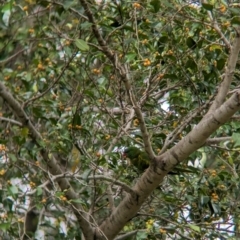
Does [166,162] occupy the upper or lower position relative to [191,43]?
lower

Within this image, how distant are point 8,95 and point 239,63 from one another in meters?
1.24

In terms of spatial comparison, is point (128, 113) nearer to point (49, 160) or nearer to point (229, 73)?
point (49, 160)

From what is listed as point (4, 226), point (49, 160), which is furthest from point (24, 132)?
point (4, 226)

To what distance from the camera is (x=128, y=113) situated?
3342 mm

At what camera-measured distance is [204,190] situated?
333 centimetres

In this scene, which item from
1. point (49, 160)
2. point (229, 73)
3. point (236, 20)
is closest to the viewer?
point (236, 20)

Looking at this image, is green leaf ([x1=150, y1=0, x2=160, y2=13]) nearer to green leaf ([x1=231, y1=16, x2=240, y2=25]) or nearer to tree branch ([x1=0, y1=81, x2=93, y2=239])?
green leaf ([x1=231, y1=16, x2=240, y2=25])

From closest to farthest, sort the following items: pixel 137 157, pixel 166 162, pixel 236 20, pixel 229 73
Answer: pixel 236 20 → pixel 229 73 → pixel 166 162 → pixel 137 157

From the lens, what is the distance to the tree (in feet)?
9.03

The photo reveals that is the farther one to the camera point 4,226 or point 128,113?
point 128,113

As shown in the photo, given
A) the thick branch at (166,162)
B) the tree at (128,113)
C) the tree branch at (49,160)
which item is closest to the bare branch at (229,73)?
the tree at (128,113)

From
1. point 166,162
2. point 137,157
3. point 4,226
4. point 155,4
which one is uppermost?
point 155,4

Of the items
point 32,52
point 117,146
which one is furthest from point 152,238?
point 32,52

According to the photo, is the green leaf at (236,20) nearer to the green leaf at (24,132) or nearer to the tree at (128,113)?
the tree at (128,113)
